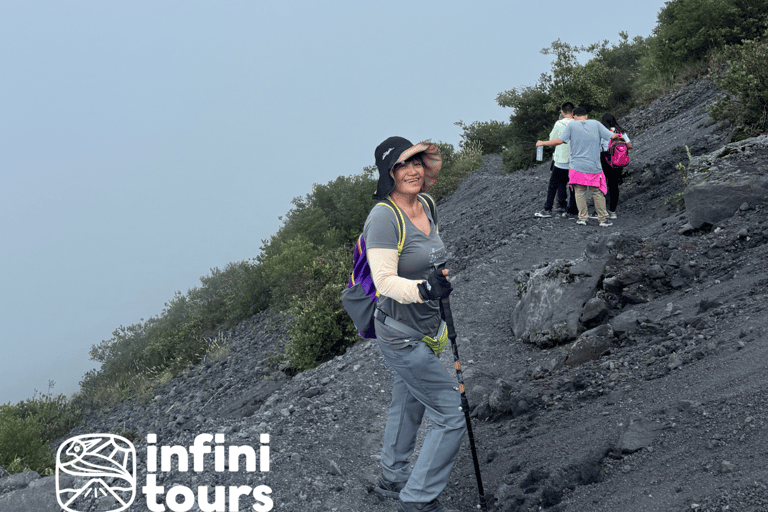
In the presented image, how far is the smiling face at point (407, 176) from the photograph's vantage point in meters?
3.38

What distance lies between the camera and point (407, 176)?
3383 mm

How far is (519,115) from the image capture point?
19.8 meters

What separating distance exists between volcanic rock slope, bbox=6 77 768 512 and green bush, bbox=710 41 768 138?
8.56 feet

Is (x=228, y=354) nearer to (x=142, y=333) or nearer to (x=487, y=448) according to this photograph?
(x=142, y=333)

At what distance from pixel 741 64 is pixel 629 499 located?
32.1 feet

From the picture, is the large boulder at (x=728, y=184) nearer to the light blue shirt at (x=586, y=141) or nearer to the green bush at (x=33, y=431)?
the light blue shirt at (x=586, y=141)

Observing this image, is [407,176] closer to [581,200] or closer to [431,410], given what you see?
[431,410]

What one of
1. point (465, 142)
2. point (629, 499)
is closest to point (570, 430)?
point (629, 499)

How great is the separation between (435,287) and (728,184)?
6.17 meters

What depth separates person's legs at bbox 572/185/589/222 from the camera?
1076cm

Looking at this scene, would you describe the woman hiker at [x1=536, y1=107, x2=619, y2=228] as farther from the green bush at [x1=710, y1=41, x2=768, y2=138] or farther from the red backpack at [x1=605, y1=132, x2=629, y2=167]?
the green bush at [x1=710, y1=41, x2=768, y2=138]

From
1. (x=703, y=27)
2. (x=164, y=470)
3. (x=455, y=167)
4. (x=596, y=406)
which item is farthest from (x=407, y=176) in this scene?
(x=455, y=167)

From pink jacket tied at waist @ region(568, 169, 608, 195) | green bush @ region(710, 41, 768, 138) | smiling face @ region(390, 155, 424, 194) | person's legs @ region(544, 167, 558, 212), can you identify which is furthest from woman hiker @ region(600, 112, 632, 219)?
smiling face @ region(390, 155, 424, 194)

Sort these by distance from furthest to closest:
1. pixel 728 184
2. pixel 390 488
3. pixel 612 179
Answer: pixel 612 179
pixel 728 184
pixel 390 488
